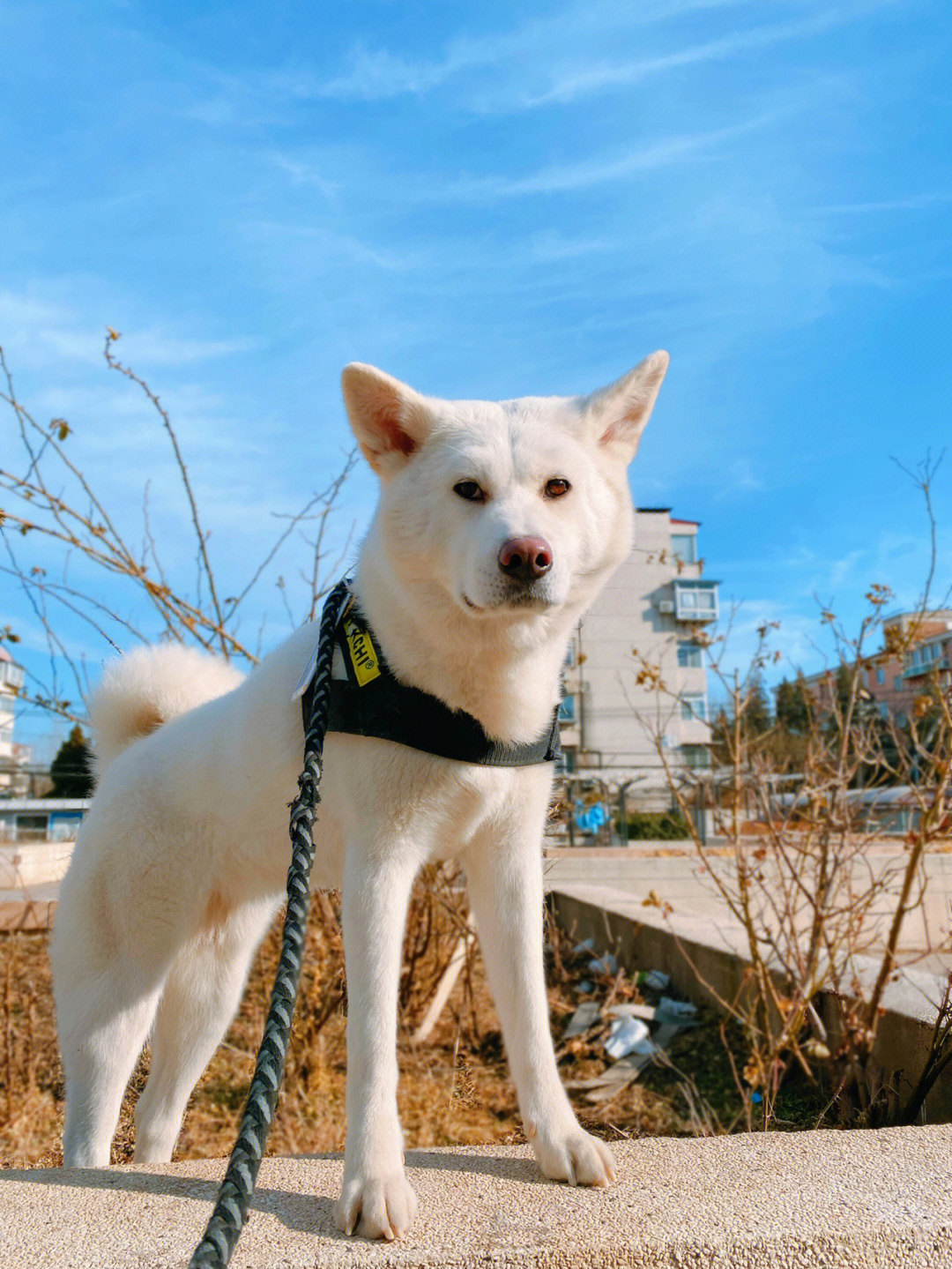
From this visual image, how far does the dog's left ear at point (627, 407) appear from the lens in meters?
2.31

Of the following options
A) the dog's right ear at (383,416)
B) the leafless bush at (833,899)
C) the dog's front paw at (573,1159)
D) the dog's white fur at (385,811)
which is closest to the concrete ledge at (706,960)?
the leafless bush at (833,899)

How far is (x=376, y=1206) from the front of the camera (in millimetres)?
1768

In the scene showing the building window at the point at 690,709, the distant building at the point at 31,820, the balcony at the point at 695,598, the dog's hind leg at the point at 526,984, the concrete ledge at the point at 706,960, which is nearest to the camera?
the dog's hind leg at the point at 526,984

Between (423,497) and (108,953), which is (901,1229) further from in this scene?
(108,953)

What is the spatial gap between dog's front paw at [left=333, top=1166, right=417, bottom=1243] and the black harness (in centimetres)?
78

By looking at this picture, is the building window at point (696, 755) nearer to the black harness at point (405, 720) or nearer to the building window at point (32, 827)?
the black harness at point (405, 720)

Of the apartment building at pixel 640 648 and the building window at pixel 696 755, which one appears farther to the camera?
the apartment building at pixel 640 648

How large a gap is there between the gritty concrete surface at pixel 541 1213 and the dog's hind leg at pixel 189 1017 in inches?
20.1

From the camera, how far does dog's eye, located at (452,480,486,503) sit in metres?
2.09

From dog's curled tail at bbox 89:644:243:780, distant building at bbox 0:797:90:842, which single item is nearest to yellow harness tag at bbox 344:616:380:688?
dog's curled tail at bbox 89:644:243:780

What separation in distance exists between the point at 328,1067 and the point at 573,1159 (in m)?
2.89

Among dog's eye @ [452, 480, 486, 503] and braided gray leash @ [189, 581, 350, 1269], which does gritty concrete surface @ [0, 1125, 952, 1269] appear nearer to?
braided gray leash @ [189, 581, 350, 1269]

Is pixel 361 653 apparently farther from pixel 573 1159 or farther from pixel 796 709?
pixel 796 709

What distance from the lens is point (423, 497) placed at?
7.02 feet
